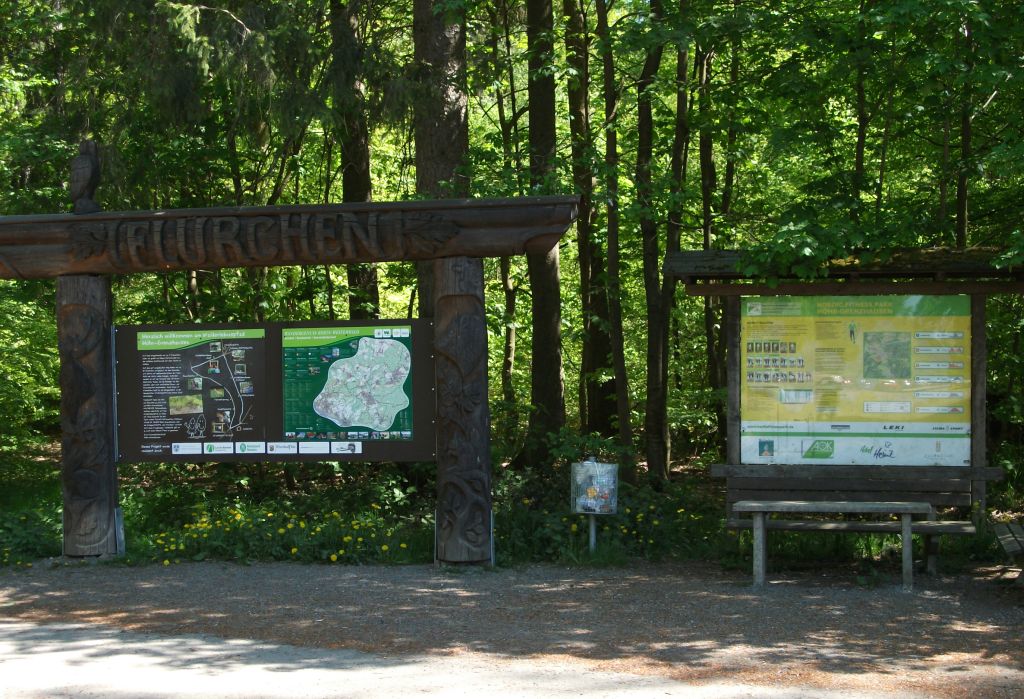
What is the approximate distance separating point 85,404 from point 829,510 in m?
6.56

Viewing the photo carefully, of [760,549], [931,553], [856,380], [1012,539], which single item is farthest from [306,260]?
[1012,539]

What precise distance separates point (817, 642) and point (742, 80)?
6.99 m

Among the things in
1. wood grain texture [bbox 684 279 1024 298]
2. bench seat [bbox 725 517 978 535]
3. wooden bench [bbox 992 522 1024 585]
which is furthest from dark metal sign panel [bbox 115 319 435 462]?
wooden bench [bbox 992 522 1024 585]

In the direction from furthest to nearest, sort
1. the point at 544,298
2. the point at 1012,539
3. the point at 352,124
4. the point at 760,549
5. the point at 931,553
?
the point at 352,124
the point at 544,298
the point at 931,553
the point at 760,549
the point at 1012,539

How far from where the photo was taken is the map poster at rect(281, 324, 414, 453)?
933cm

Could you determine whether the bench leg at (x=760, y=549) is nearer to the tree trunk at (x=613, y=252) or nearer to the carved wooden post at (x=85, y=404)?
the tree trunk at (x=613, y=252)

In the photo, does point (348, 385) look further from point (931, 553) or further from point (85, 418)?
point (931, 553)

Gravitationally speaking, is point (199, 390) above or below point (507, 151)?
below

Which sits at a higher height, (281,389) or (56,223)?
(56,223)

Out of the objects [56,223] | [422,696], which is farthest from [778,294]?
[56,223]

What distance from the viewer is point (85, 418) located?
31.2 feet

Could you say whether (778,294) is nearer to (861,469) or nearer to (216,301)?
(861,469)

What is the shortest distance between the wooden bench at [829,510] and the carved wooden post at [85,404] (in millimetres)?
5592

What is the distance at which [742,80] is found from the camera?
11.7 m
